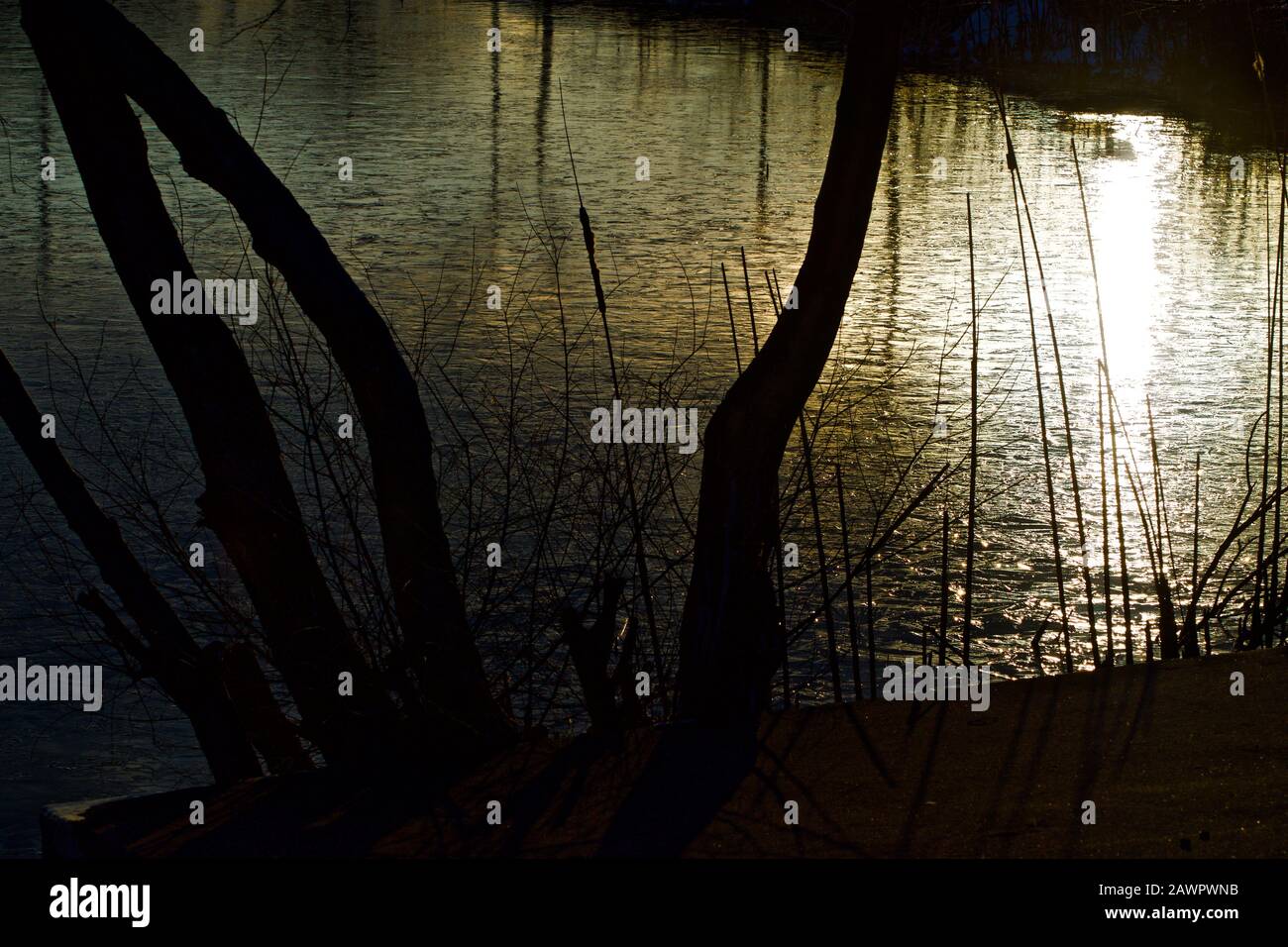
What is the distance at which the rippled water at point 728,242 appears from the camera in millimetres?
4984

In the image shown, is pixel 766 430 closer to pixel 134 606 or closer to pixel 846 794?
pixel 846 794

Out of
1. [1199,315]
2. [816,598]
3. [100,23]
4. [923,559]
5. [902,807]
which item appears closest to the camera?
[902,807]

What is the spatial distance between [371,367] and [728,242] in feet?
18.7

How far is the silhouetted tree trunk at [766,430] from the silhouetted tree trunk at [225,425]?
64cm

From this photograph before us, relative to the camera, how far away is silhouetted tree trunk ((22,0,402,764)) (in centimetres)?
333

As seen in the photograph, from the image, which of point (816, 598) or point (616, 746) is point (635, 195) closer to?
point (816, 598)

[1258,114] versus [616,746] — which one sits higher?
[1258,114]

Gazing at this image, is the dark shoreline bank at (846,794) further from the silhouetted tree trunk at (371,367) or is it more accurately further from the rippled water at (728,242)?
the rippled water at (728,242)

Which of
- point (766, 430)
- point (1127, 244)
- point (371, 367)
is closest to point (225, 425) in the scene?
point (371, 367)

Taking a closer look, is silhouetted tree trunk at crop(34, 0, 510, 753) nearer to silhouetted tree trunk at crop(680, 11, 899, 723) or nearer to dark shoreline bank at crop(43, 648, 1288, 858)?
dark shoreline bank at crop(43, 648, 1288, 858)

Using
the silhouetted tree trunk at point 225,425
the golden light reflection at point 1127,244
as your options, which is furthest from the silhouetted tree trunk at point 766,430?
the golden light reflection at point 1127,244
